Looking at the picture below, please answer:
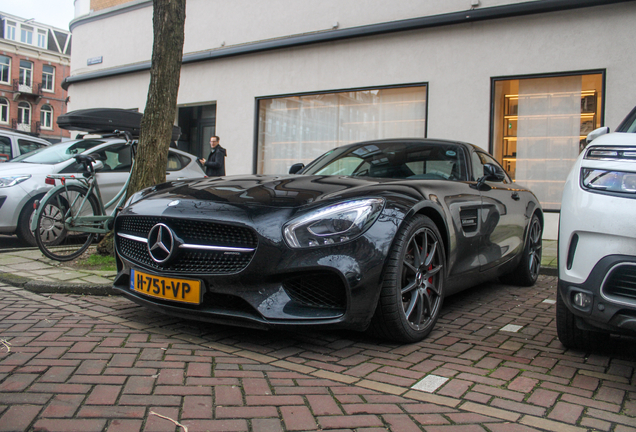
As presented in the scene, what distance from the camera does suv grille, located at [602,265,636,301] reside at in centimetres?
235

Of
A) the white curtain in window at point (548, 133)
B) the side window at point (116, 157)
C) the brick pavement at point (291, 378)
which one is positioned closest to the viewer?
the brick pavement at point (291, 378)

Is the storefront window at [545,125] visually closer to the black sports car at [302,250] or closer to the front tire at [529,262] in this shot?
the front tire at [529,262]

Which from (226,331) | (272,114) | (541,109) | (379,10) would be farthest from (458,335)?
(272,114)

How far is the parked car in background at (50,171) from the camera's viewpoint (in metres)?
6.62

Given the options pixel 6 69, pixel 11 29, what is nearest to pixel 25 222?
pixel 6 69

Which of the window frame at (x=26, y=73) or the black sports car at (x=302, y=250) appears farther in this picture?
the window frame at (x=26, y=73)

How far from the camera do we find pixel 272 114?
11.9 metres

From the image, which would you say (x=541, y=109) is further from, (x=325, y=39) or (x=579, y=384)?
(x=579, y=384)

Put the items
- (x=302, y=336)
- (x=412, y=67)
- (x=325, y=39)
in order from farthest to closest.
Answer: (x=325, y=39) → (x=412, y=67) → (x=302, y=336)

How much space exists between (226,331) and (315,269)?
3.03 ft

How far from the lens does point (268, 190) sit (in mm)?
3230

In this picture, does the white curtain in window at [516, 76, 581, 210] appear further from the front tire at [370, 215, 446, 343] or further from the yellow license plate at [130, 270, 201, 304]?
the yellow license plate at [130, 270, 201, 304]

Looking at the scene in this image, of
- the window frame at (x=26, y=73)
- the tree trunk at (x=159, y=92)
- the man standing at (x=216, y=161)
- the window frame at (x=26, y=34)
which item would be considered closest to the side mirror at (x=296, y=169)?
the tree trunk at (x=159, y=92)

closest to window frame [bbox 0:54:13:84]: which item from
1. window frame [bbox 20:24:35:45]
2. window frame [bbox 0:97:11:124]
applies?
window frame [bbox 0:97:11:124]
